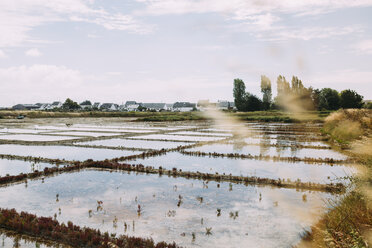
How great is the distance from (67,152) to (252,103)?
198ft

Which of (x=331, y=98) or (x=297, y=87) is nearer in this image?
(x=297, y=87)

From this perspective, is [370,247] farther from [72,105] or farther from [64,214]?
[72,105]

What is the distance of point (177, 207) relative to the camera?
361 inches

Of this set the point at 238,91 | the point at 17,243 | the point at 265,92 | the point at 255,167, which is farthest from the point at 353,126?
the point at 238,91

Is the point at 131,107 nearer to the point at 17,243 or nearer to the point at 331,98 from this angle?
the point at 331,98

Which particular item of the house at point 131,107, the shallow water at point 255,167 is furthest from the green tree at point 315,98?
the house at point 131,107

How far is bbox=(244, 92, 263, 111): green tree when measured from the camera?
75.1m

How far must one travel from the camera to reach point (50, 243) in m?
6.97

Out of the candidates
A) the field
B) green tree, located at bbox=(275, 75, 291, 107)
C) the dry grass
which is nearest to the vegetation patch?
the field

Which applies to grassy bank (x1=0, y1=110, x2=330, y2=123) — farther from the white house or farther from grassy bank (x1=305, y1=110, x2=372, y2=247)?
the white house

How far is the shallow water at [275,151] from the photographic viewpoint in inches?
744

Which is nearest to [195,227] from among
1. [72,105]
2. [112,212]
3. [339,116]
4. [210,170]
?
[112,212]

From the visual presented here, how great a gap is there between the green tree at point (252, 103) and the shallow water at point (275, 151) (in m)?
53.0

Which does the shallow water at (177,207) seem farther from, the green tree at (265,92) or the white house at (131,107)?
the white house at (131,107)
